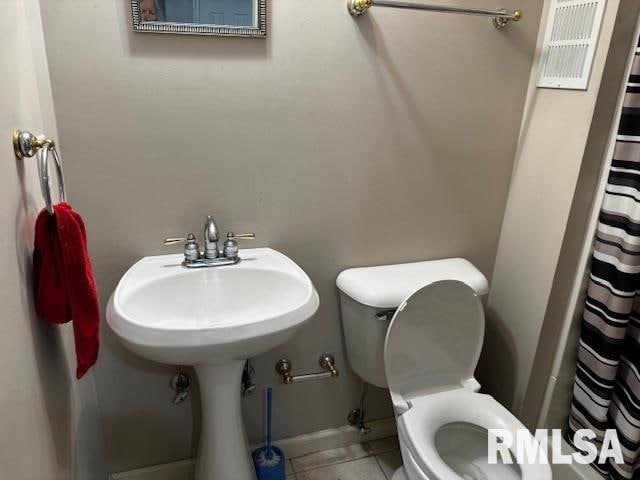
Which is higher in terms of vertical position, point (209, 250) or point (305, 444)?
point (209, 250)

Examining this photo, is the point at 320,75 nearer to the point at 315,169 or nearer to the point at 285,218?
the point at 315,169

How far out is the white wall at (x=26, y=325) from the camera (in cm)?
76

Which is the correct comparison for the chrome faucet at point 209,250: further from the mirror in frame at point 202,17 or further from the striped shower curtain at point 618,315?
the striped shower curtain at point 618,315

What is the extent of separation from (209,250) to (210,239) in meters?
0.03

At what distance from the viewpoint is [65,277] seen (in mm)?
869

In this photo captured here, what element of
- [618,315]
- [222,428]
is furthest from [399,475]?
[618,315]

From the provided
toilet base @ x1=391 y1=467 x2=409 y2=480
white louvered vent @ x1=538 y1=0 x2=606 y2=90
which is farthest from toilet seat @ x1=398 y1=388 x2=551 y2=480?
white louvered vent @ x1=538 y1=0 x2=606 y2=90

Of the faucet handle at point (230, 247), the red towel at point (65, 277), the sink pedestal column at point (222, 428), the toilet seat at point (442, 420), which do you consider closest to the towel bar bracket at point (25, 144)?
the red towel at point (65, 277)

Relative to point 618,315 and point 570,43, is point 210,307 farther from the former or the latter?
point 570,43

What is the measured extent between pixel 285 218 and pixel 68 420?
0.79m

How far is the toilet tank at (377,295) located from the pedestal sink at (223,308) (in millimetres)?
237

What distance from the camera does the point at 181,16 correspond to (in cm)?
114

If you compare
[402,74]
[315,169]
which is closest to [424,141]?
[402,74]

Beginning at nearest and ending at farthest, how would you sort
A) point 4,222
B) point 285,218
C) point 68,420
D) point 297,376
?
point 4,222
point 68,420
point 285,218
point 297,376
